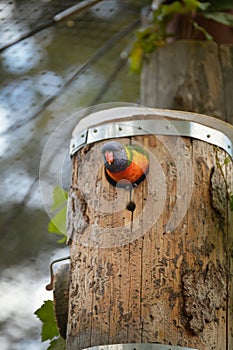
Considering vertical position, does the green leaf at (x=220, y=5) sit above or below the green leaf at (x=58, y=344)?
above

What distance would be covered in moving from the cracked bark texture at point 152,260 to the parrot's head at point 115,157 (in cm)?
5

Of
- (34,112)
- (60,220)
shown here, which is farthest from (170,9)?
(60,220)

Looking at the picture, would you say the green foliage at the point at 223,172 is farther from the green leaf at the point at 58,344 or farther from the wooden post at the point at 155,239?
the green leaf at the point at 58,344

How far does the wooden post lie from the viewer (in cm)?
153

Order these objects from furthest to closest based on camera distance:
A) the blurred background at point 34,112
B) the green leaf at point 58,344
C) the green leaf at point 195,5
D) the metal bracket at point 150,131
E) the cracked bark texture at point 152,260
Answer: the green leaf at point 195,5 → the blurred background at point 34,112 → the green leaf at point 58,344 → the metal bracket at point 150,131 → the cracked bark texture at point 152,260

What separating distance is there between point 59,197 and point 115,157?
252 millimetres

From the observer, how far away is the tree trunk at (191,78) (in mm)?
2781

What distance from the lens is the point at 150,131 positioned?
169cm

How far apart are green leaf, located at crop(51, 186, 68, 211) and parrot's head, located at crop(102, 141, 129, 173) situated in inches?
8.1

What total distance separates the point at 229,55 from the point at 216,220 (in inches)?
56.3

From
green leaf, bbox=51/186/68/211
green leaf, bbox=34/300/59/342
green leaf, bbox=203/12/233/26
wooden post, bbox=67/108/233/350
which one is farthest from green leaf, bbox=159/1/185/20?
green leaf, bbox=34/300/59/342

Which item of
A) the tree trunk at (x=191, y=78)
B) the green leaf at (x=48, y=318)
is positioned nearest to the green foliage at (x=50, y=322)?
the green leaf at (x=48, y=318)

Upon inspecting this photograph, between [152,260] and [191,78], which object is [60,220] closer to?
[152,260]

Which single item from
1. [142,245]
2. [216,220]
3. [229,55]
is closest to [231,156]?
[216,220]
